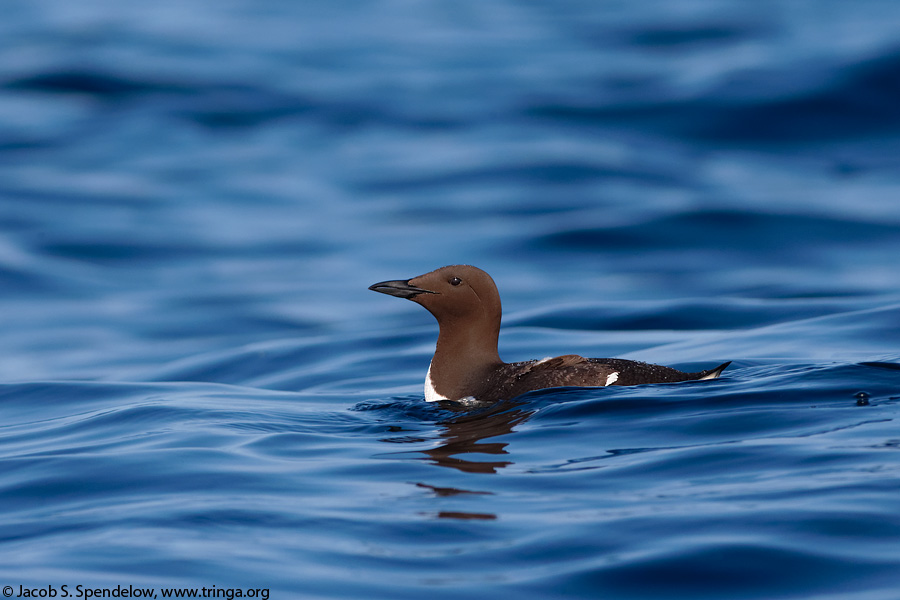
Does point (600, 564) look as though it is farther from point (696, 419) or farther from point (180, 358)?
point (180, 358)

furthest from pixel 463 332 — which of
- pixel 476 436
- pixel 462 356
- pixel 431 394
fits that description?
pixel 476 436

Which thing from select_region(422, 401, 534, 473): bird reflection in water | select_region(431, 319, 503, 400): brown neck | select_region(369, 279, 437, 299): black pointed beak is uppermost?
select_region(369, 279, 437, 299): black pointed beak

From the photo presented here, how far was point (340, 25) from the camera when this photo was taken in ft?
126

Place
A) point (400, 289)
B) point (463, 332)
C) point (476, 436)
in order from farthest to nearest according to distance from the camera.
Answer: point (463, 332)
point (400, 289)
point (476, 436)

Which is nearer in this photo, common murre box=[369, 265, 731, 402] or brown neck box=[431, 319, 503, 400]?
common murre box=[369, 265, 731, 402]

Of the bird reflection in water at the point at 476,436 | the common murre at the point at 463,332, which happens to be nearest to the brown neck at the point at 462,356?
the common murre at the point at 463,332

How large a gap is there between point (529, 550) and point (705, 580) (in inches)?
28.9

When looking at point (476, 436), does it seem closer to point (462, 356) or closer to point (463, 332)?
point (462, 356)

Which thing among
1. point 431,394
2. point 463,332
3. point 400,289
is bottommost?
point 431,394

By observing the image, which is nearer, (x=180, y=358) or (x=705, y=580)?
(x=705, y=580)

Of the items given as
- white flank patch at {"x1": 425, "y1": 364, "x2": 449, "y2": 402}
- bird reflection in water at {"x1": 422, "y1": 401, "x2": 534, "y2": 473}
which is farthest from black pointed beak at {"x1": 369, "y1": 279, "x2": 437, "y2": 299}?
bird reflection in water at {"x1": 422, "y1": 401, "x2": 534, "y2": 473}

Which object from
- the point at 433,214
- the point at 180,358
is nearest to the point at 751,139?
the point at 433,214

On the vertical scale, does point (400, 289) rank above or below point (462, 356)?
above

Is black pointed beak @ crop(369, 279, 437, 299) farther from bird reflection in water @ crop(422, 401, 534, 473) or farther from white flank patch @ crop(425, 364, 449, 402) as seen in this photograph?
bird reflection in water @ crop(422, 401, 534, 473)
